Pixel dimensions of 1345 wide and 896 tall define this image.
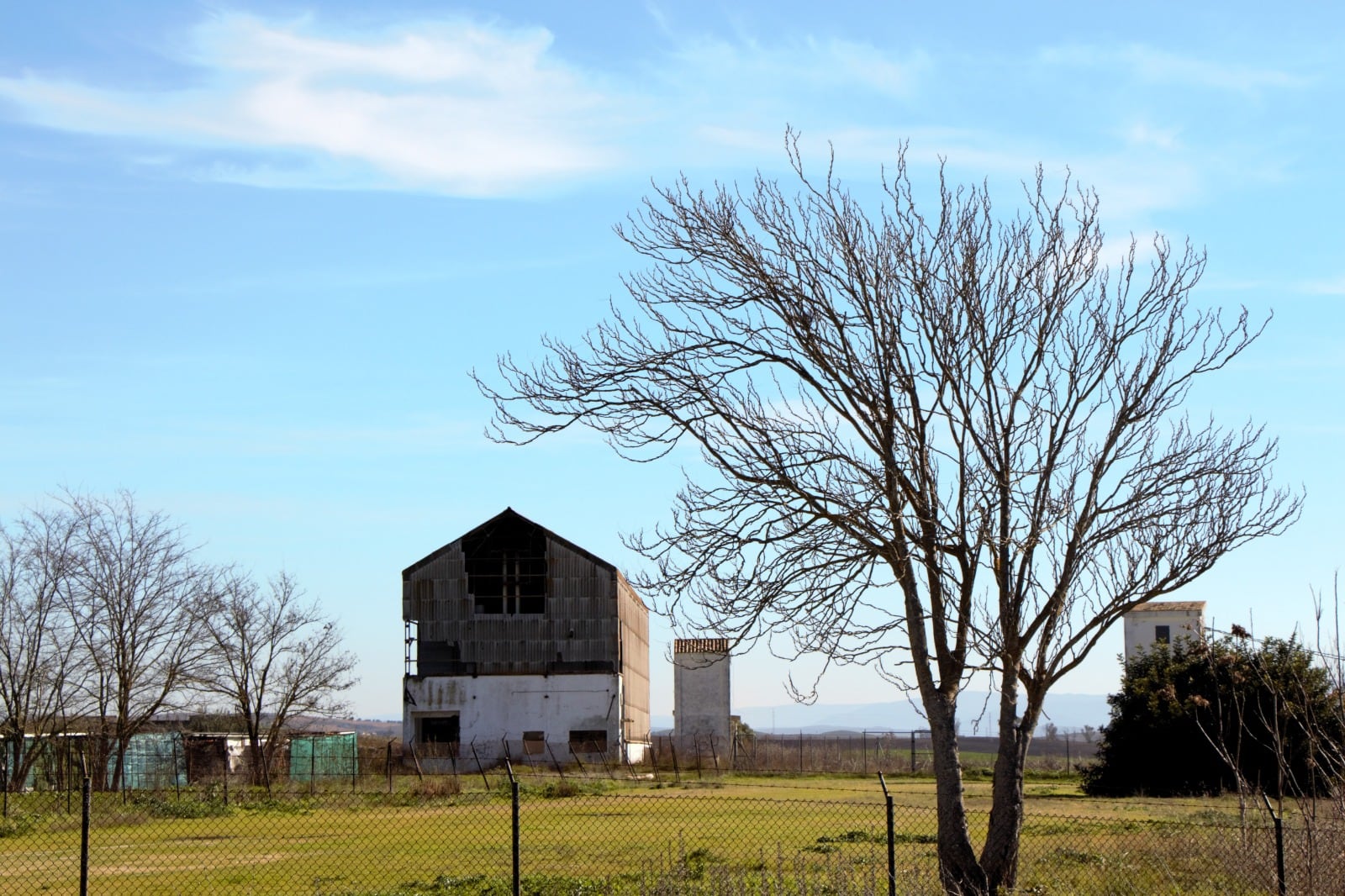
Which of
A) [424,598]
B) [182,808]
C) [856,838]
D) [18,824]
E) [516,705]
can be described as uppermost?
[424,598]

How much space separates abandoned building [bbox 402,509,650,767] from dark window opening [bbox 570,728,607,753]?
5 cm

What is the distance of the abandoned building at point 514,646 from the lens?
52719 millimetres

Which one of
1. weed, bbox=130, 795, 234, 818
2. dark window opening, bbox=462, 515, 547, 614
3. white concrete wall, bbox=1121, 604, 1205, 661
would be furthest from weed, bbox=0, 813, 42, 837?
white concrete wall, bbox=1121, 604, 1205, 661

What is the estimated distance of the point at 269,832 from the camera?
2756cm

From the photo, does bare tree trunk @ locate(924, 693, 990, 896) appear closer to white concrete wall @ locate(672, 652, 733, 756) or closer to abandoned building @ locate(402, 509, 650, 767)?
abandoned building @ locate(402, 509, 650, 767)

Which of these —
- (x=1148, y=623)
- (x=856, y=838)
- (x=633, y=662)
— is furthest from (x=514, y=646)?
(x=1148, y=623)

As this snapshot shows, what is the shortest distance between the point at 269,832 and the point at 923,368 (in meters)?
19.6

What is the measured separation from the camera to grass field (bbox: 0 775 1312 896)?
15.0m

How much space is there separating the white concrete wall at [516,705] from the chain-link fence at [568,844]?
11.2 meters

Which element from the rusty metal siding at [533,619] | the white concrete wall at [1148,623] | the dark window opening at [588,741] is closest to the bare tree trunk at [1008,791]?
the dark window opening at [588,741]

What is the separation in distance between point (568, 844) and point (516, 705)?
30214 millimetres

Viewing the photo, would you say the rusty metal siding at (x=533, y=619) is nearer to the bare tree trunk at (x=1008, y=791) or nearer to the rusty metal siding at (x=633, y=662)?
the rusty metal siding at (x=633, y=662)

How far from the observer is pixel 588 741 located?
52.6m

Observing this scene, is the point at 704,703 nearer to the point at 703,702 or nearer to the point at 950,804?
the point at 703,702
